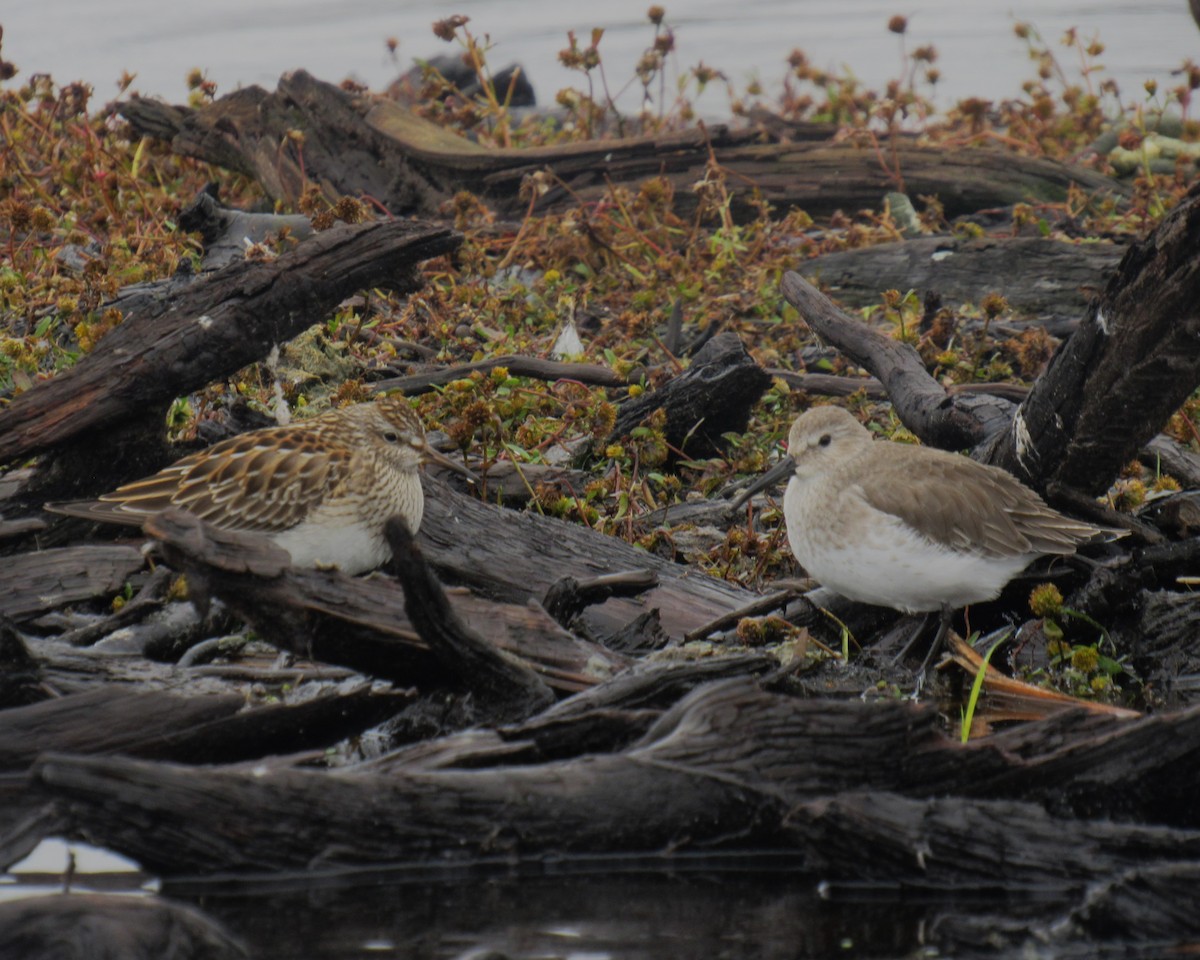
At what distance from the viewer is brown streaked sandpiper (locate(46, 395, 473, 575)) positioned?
254 inches

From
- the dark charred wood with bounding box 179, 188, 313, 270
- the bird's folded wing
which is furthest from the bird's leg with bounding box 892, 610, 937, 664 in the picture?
the dark charred wood with bounding box 179, 188, 313, 270

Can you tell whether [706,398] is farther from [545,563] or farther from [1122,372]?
[1122,372]

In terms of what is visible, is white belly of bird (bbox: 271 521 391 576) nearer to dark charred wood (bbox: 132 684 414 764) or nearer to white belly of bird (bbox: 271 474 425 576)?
white belly of bird (bbox: 271 474 425 576)

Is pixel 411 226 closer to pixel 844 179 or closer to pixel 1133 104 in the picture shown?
Result: pixel 844 179

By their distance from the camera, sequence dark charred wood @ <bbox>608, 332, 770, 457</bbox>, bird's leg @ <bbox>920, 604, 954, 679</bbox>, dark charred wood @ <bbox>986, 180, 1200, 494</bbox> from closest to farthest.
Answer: dark charred wood @ <bbox>986, 180, 1200, 494</bbox>
bird's leg @ <bbox>920, 604, 954, 679</bbox>
dark charred wood @ <bbox>608, 332, 770, 457</bbox>

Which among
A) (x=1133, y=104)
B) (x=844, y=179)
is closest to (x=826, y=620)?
(x=844, y=179)

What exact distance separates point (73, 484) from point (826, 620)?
3.32 meters

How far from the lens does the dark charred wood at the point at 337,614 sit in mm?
4484

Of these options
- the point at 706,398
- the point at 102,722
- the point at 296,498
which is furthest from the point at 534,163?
the point at 102,722

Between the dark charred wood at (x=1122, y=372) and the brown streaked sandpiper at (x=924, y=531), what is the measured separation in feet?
0.68

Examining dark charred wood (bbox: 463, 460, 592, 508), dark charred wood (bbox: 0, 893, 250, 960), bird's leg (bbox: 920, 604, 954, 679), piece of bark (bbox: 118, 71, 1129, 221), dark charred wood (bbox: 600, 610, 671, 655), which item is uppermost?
piece of bark (bbox: 118, 71, 1129, 221)

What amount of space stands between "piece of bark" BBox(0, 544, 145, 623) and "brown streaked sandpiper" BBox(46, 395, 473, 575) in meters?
0.24

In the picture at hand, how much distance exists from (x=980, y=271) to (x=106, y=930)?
26.5ft

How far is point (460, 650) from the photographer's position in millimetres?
4965
